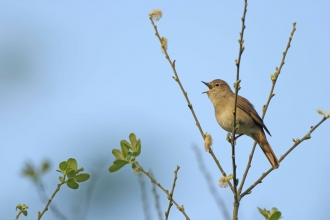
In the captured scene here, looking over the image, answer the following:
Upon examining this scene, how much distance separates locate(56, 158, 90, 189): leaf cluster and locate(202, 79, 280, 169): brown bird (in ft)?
11.6

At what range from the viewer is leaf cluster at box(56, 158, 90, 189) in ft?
8.68

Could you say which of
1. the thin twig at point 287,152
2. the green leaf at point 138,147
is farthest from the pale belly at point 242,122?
the green leaf at point 138,147

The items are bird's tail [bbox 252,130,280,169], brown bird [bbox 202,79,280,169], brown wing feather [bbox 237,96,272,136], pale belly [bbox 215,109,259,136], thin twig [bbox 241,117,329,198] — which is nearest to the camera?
thin twig [bbox 241,117,329,198]

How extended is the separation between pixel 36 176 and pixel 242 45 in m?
1.62

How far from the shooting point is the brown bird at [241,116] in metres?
6.12

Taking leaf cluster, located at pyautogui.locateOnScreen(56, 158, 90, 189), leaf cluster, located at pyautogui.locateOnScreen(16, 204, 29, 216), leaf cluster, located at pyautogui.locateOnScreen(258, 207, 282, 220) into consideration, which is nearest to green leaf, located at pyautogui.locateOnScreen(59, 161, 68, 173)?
leaf cluster, located at pyautogui.locateOnScreen(56, 158, 90, 189)

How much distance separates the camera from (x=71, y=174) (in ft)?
8.69

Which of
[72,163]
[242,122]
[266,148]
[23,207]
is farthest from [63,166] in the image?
[242,122]

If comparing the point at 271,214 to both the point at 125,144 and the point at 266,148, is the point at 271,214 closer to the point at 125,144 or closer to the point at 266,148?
the point at 125,144

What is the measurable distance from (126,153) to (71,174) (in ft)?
1.28

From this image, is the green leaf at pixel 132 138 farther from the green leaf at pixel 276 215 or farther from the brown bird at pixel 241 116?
the brown bird at pixel 241 116

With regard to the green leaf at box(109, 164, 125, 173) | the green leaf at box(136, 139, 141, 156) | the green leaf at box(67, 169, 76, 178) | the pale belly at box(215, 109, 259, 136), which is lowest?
the green leaf at box(67, 169, 76, 178)

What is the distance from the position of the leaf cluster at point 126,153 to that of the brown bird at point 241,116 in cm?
318

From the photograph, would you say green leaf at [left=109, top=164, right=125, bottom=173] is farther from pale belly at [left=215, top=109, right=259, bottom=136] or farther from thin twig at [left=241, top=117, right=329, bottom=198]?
pale belly at [left=215, top=109, right=259, bottom=136]
